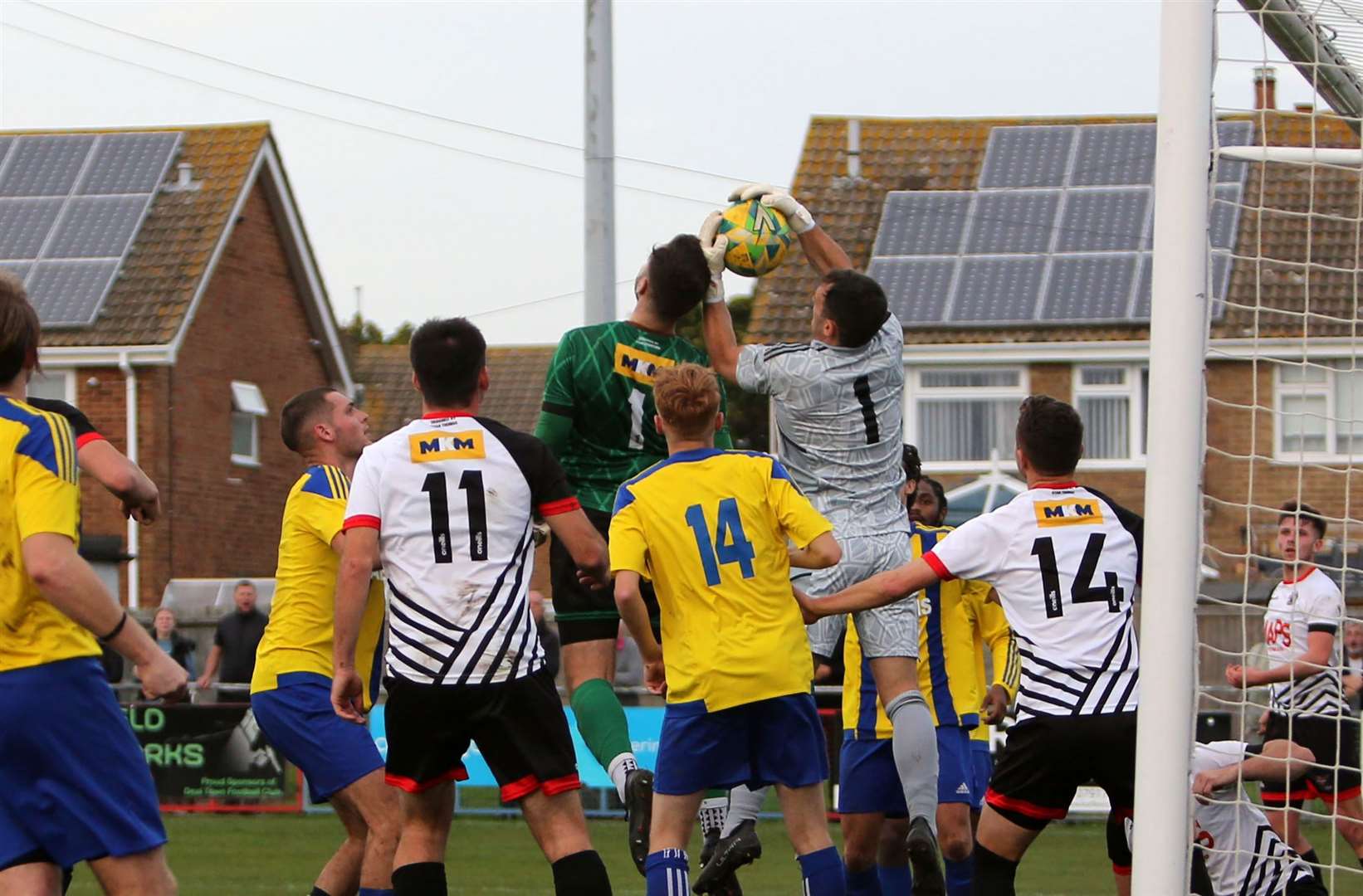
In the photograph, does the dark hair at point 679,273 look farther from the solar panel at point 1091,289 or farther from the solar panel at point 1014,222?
the solar panel at point 1014,222

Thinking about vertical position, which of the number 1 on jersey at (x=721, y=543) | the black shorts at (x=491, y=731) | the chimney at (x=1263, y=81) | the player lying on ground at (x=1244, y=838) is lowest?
the player lying on ground at (x=1244, y=838)

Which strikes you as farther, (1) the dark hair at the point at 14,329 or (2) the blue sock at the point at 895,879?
(2) the blue sock at the point at 895,879

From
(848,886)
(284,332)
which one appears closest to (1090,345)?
(284,332)

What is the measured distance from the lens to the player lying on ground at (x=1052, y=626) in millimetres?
6590

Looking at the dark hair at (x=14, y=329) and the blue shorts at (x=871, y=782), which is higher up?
the dark hair at (x=14, y=329)

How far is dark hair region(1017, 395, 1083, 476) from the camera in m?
6.83

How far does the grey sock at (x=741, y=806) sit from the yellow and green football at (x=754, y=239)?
6.56ft

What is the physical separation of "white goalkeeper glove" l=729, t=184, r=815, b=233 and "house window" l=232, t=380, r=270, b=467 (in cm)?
2814

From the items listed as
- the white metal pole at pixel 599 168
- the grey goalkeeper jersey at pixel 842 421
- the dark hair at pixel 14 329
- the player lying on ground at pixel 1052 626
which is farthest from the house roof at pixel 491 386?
the dark hair at pixel 14 329

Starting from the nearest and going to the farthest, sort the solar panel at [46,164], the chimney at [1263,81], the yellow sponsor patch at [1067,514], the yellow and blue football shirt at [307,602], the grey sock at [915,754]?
the chimney at [1263,81] < the yellow sponsor patch at [1067,514] < the grey sock at [915,754] < the yellow and blue football shirt at [307,602] < the solar panel at [46,164]

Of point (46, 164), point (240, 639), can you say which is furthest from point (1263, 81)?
point (46, 164)

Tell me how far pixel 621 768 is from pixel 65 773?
2.46m

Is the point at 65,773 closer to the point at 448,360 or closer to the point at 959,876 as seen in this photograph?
the point at 448,360

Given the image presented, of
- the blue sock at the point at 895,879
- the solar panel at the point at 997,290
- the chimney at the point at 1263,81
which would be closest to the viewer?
the chimney at the point at 1263,81
